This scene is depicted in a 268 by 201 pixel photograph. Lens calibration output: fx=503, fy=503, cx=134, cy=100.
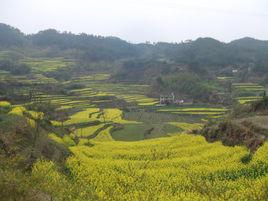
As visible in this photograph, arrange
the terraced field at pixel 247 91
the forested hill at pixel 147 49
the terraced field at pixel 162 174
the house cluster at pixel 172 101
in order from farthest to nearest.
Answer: the forested hill at pixel 147 49, the house cluster at pixel 172 101, the terraced field at pixel 247 91, the terraced field at pixel 162 174

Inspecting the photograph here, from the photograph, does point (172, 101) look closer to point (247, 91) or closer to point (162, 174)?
point (247, 91)

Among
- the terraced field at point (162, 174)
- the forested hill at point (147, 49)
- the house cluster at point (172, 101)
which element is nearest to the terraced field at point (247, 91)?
the house cluster at point (172, 101)

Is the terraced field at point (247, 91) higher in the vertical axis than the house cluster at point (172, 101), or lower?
higher

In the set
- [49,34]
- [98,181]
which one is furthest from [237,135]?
[49,34]

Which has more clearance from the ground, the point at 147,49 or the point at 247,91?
the point at 147,49

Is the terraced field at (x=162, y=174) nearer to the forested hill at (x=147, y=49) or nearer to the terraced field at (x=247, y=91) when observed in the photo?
the terraced field at (x=247, y=91)

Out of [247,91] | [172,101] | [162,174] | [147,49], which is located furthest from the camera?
[147,49]

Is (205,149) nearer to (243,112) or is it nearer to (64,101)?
(243,112)

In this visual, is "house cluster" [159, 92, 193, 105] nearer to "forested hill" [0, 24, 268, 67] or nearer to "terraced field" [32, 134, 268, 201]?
"forested hill" [0, 24, 268, 67]

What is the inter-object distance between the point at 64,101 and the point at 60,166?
36.6 metres

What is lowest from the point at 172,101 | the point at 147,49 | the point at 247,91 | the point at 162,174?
the point at 172,101

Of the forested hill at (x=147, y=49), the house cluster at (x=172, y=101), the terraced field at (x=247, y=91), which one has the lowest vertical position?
the house cluster at (x=172, y=101)

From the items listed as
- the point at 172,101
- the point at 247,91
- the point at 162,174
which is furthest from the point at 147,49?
the point at 162,174

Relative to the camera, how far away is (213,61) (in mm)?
102562
